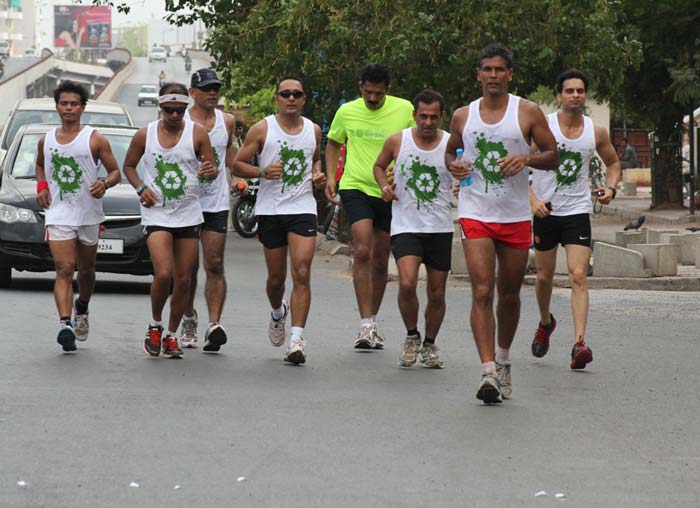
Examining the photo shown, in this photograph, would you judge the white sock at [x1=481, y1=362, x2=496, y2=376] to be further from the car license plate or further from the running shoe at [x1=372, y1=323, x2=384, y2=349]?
the car license plate

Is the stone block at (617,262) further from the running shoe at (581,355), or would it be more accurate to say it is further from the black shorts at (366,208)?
the running shoe at (581,355)

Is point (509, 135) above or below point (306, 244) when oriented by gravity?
above

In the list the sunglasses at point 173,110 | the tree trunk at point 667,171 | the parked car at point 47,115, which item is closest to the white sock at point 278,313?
the sunglasses at point 173,110

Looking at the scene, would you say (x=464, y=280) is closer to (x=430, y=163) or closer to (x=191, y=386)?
(x=430, y=163)

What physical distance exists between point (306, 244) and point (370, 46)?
1272cm

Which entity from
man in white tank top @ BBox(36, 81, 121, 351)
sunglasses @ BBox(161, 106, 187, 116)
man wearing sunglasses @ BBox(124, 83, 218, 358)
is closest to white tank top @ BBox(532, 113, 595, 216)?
man wearing sunglasses @ BBox(124, 83, 218, 358)

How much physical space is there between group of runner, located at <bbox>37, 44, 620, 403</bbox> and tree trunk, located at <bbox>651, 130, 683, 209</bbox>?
86.2ft

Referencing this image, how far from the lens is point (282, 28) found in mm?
23469

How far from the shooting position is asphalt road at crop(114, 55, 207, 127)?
102 metres

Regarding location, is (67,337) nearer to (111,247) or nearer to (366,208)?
(366,208)

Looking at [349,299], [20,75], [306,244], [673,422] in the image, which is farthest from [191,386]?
[20,75]

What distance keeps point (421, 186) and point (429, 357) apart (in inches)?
43.0

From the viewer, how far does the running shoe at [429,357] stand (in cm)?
1057

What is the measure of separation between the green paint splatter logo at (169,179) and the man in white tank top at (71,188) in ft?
1.95
